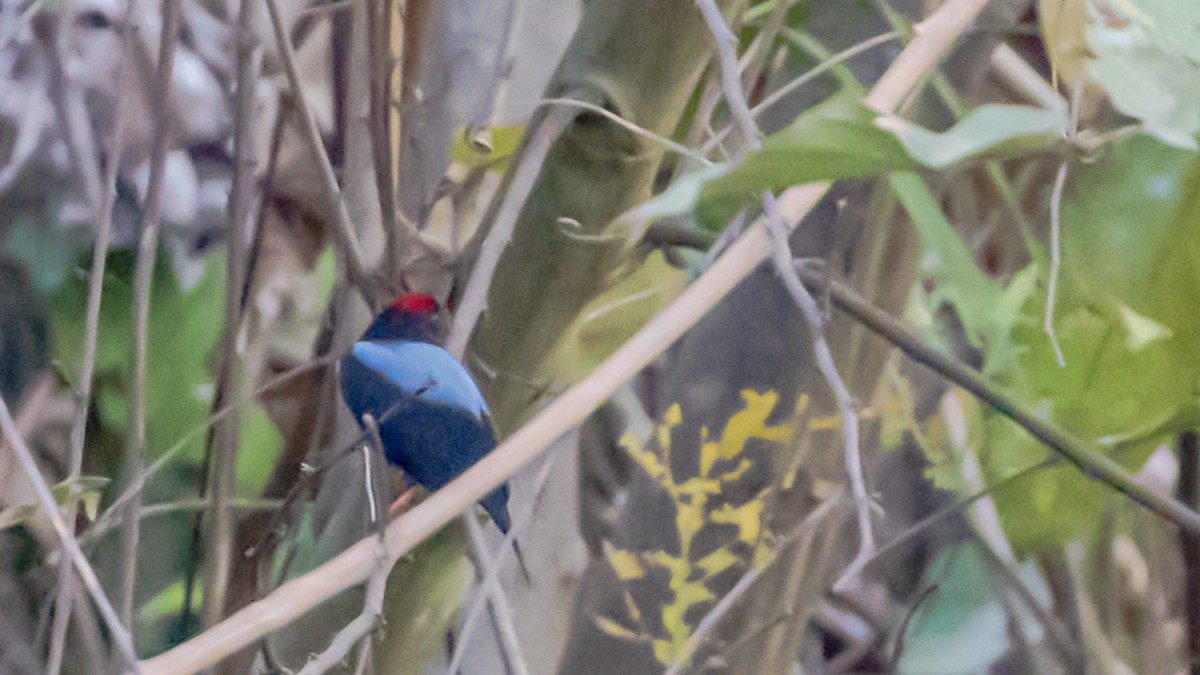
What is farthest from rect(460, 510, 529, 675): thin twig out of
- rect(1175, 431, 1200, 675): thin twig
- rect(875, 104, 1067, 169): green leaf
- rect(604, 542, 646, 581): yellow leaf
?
rect(1175, 431, 1200, 675): thin twig

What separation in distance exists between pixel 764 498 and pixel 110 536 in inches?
17.0

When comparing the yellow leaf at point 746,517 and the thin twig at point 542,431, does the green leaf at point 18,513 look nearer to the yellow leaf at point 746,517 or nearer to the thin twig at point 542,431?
the thin twig at point 542,431

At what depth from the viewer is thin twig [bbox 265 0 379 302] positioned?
56 centimetres

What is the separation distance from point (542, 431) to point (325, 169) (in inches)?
10.3

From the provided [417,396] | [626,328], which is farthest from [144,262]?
[626,328]

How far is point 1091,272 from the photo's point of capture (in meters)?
0.55

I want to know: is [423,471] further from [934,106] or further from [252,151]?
[934,106]

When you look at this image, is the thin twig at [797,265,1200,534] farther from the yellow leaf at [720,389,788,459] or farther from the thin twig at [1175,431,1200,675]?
the thin twig at [1175,431,1200,675]

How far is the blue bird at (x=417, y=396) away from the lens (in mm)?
483

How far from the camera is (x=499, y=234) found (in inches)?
21.8

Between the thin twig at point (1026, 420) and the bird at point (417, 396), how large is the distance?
0.16 metres

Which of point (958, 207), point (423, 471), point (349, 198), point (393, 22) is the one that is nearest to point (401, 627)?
point (423, 471)

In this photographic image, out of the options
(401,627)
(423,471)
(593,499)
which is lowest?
(593,499)

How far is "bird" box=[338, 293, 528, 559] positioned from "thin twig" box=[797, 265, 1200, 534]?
0.54 feet
